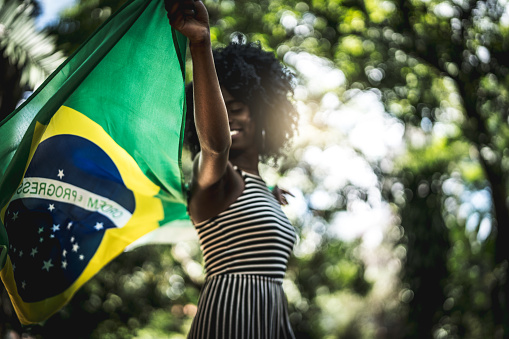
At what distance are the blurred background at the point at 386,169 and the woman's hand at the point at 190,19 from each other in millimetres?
3806

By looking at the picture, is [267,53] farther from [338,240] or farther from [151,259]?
[338,240]

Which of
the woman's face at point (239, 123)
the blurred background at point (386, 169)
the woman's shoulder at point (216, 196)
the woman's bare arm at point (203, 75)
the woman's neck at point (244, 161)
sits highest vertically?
the woman's bare arm at point (203, 75)

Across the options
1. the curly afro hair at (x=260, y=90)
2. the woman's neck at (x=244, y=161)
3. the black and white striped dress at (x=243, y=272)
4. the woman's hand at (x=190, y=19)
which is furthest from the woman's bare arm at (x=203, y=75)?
the curly afro hair at (x=260, y=90)

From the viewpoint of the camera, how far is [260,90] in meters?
2.29

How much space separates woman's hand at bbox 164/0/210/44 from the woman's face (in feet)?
2.09

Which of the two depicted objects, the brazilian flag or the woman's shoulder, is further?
the woman's shoulder

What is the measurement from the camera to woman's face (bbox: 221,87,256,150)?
194cm

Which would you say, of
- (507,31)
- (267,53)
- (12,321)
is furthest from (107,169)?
(507,31)

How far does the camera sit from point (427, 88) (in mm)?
6926

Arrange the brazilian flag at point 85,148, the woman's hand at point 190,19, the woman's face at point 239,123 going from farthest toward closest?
1. the woman's face at point 239,123
2. the brazilian flag at point 85,148
3. the woman's hand at point 190,19

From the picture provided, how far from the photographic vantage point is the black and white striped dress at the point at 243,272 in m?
1.69

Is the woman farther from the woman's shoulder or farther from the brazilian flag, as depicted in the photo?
the brazilian flag

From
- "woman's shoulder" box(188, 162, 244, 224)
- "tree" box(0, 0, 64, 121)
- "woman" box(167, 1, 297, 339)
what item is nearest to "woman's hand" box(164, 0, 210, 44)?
"woman" box(167, 1, 297, 339)

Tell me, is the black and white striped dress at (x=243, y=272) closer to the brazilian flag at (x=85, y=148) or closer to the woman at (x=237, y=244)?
the woman at (x=237, y=244)
